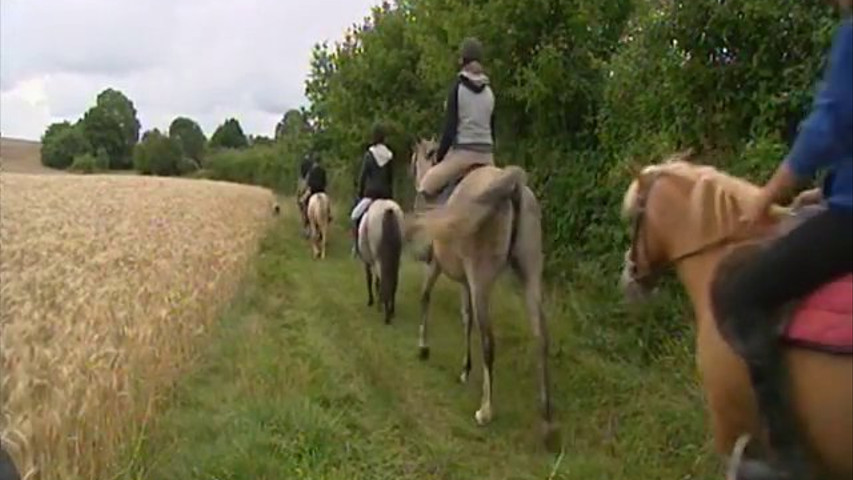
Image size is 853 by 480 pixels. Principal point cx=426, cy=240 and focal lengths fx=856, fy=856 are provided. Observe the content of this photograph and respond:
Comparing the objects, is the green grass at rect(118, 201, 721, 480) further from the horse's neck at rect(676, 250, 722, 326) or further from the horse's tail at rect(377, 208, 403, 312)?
the horse's neck at rect(676, 250, 722, 326)

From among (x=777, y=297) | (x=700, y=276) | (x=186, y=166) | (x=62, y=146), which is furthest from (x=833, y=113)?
(x=186, y=166)

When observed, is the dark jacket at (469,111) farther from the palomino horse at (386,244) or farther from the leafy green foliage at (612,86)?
the palomino horse at (386,244)

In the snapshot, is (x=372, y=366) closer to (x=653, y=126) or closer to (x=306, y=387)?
(x=306, y=387)

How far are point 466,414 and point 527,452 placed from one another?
1.04m

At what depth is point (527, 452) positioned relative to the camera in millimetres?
6570

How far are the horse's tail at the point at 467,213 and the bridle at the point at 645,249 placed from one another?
2423 millimetres

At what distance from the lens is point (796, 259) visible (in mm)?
2996

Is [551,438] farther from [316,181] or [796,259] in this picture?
[316,181]

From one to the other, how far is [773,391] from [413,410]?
467 cm

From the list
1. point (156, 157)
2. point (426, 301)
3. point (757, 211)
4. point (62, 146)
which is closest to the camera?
point (757, 211)

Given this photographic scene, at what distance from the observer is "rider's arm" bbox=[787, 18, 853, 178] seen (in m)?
2.72

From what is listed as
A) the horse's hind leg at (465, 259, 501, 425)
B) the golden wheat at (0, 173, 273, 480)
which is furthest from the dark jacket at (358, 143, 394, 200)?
the horse's hind leg at (465, 259, 501, 425)

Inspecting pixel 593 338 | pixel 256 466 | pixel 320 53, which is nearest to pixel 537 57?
pixel 593 338

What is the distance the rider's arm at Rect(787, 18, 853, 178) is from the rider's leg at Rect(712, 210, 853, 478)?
0.22m
